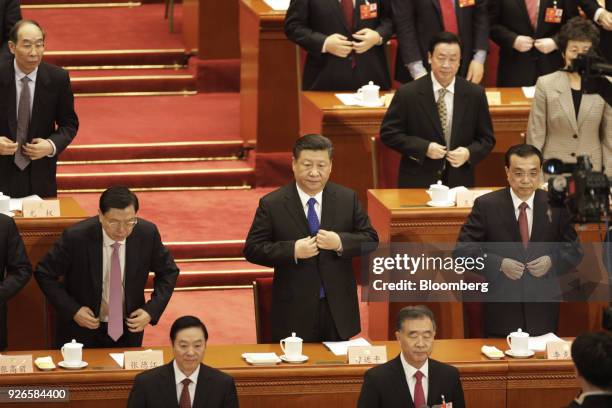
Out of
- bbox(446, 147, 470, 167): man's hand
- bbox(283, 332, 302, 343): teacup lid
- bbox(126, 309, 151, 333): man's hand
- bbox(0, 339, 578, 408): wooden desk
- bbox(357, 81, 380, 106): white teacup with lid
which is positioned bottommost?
bbox(0, 339, 578, 408): wooden desk

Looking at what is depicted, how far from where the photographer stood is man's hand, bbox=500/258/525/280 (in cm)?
603

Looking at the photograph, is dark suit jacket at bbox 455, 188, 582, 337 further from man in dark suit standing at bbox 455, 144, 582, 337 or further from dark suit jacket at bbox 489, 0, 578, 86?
dark suit jacket at bbox 489, 0, 578, 86

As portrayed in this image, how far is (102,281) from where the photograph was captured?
6.01m

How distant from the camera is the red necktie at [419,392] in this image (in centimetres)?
541

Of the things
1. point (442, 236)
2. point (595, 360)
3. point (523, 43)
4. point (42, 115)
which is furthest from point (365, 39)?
point (595, 360)

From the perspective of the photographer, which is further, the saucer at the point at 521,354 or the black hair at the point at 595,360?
the saucer at the point at 521,354

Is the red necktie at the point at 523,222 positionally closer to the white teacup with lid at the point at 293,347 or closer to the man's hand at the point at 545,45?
the white teacup with lid at the point at 293,347

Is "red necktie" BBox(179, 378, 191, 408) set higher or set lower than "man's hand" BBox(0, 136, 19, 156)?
lower

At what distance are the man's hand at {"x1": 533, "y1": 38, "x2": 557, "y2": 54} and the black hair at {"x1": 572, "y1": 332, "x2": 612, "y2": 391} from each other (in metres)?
3.72

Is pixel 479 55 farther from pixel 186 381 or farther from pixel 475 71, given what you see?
pixel 186 381

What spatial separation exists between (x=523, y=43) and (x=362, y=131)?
1.00 meters

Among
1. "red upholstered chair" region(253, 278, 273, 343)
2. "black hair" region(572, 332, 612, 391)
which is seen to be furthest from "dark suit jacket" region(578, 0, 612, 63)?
"black hair" region(572, 332, 612, 391)

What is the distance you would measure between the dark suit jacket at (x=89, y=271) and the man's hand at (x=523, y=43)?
2.69m

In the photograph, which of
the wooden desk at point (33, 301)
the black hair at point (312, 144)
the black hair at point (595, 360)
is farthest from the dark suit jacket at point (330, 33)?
the black hair at point (595, 360)
